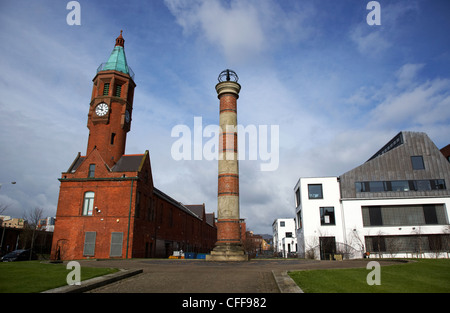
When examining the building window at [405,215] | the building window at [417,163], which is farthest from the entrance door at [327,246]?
the building window at [417,163]

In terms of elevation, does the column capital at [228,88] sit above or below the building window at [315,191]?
above

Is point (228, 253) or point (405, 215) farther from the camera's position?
point (405, 215)

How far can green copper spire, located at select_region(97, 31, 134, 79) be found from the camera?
3803 cm

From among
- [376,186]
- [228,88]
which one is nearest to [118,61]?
[228,88]

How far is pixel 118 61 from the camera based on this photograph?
127ft

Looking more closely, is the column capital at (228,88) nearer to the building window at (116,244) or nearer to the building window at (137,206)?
the building window at (137,206)

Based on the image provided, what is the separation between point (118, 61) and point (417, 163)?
3914 centimetres

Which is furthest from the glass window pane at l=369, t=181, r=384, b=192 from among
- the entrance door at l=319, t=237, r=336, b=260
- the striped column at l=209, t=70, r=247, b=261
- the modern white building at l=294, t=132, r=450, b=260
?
the striped column at l=209, t=70, r=247, b=261

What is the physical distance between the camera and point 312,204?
37.2 m

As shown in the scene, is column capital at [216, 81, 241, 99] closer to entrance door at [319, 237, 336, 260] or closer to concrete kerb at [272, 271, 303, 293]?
entrance door at [319, 237, 336, 260]

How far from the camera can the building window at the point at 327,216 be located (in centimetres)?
3609

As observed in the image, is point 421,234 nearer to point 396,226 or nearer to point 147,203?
point 396,226

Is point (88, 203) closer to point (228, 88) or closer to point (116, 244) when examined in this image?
point (116, 244)
